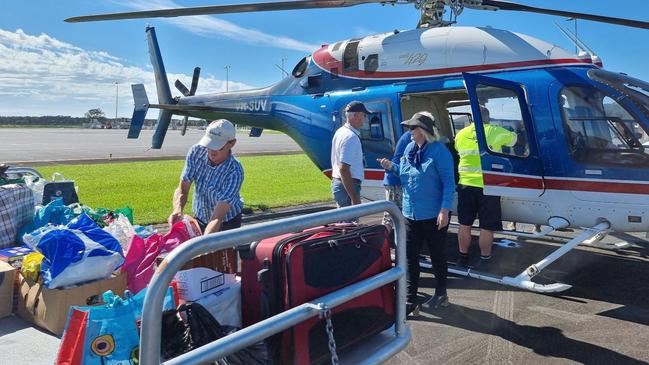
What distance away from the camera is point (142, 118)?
9.88 metres

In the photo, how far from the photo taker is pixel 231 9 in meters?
6.86

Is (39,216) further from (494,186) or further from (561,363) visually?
(494,186)

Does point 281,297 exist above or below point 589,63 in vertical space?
below

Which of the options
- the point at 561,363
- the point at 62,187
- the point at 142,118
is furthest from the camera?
the point at 142,118

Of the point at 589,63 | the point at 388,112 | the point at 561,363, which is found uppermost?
the point at 589,63

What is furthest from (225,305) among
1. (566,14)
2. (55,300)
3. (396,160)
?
(566,14)

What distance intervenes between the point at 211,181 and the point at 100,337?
1833mm

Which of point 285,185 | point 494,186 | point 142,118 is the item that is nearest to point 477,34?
point 494,186

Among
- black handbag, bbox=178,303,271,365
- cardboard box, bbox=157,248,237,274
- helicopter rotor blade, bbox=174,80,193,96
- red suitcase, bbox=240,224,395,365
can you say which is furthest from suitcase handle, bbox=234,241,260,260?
Result: helicopter rotor blade, bbox=174,80,193,96

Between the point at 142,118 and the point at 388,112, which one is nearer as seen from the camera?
the point at 388,112

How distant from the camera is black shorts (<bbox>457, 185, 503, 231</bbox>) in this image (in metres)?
5.57

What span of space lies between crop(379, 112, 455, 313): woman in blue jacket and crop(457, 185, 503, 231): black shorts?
53.6 inches

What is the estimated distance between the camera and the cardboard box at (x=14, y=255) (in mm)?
3074

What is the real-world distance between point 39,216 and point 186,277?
2.29 m
